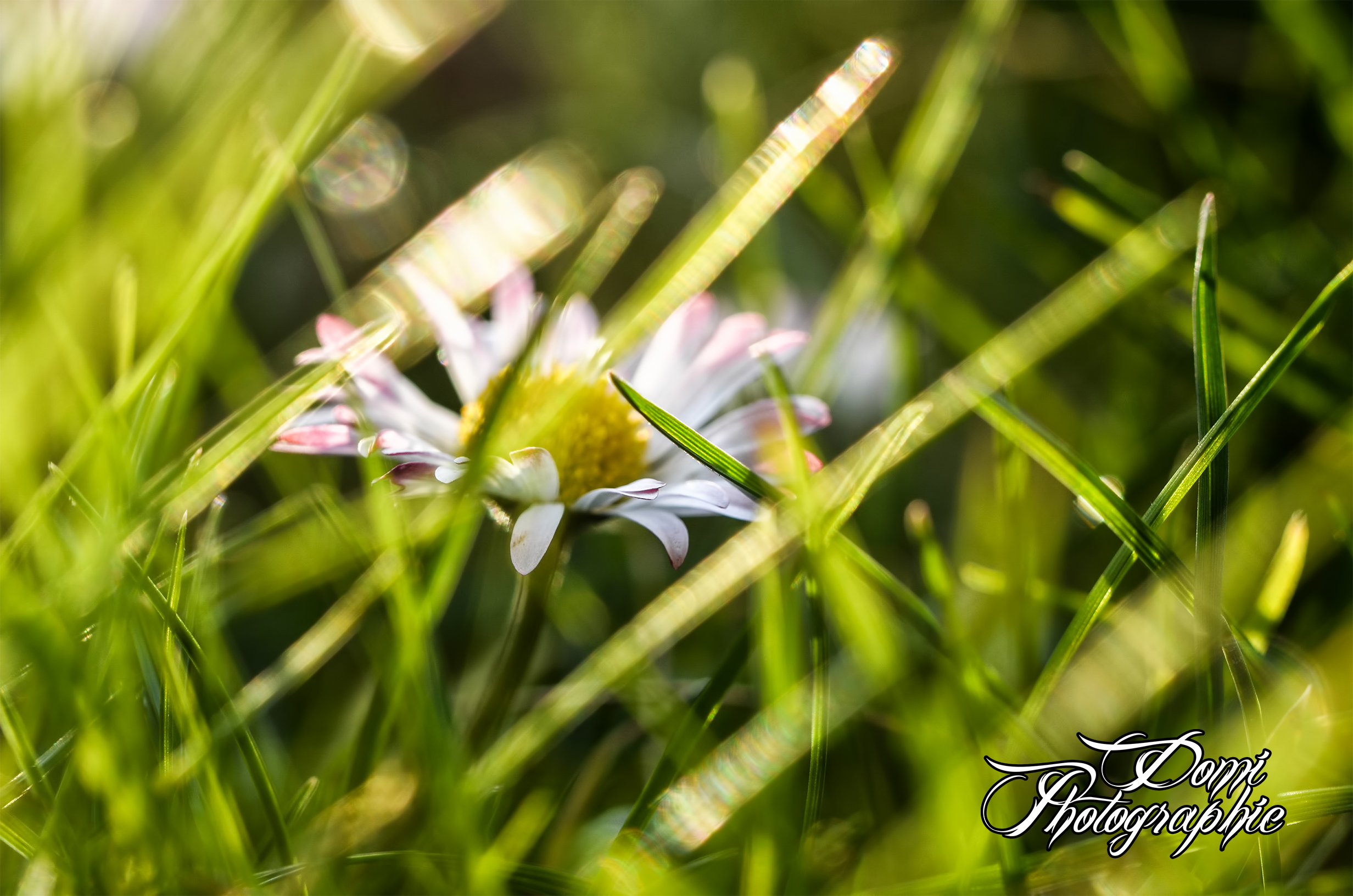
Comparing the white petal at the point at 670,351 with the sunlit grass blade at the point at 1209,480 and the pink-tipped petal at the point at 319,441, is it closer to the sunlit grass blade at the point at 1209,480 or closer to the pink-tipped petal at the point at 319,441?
the pink-tipped petal at the point at 319,441

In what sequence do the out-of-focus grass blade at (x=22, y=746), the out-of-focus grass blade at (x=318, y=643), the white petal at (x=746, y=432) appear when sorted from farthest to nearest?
1. the white petal at (x=746, y=432)
2. the out-of-focus grass blade at (x=318, y=643)
3. the out-of-focus grass blade at (x=22, y=746)

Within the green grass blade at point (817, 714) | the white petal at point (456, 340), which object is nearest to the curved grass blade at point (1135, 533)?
the green grass blade at point (817, 714)

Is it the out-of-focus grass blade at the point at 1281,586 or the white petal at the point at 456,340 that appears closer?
the out-of-focus grass blade at the point at 1281,586

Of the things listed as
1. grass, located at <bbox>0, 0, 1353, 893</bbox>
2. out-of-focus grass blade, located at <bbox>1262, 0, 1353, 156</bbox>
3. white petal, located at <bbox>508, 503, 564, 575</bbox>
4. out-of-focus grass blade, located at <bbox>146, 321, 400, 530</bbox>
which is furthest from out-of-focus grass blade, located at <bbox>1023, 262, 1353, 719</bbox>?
out-of-focus grass blade, located at <bbox>1262, 0, 1353, 156</bbox>

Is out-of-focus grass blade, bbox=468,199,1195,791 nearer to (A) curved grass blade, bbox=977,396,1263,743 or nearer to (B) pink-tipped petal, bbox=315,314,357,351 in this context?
(A) curved grass blade, bbox=977,396,1263,743

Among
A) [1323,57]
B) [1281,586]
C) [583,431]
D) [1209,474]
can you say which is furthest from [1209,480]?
[1323,57]

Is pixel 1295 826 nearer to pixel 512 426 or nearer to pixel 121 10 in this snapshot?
pixel 512 426
